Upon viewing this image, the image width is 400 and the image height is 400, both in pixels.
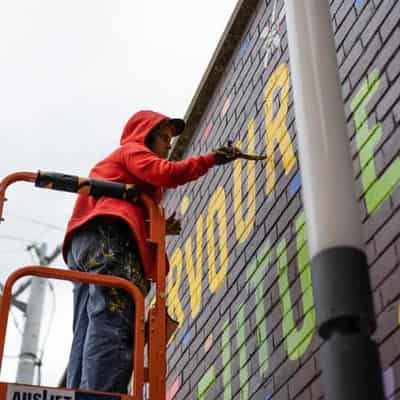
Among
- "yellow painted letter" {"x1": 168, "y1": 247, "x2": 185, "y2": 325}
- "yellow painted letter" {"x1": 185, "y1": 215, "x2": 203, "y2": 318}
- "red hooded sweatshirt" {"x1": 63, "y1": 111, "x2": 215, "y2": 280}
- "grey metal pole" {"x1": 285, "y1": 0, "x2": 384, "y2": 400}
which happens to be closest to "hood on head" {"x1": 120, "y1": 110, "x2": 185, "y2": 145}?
"red hooded sweatshirt" {"x1": 63, "y1": 111, "x2": 215, "y2": 280}

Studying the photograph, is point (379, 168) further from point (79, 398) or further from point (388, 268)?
point (79, 398)

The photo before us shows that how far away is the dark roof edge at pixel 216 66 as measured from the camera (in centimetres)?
602

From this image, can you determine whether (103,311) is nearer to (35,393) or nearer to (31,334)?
(35,393)

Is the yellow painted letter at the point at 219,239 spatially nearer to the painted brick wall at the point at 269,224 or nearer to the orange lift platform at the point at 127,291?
the painted brick wall at the point at 269,224

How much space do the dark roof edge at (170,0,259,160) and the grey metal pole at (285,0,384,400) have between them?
4072 mm

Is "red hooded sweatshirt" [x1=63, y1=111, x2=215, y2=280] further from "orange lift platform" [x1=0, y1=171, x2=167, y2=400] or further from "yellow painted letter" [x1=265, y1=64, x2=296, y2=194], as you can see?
"yellow painted letter" [x1=265, y1=64, x2=296, y2=194]

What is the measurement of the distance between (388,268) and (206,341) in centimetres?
230

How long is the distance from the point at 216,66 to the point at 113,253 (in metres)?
2.55

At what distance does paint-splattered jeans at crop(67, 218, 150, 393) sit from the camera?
3.86 metres

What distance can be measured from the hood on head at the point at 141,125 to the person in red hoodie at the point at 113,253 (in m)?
0.01

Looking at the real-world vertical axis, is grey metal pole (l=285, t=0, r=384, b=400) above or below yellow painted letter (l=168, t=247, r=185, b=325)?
below

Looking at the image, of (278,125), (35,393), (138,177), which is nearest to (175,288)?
(278,125)

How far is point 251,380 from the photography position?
465 centimetres

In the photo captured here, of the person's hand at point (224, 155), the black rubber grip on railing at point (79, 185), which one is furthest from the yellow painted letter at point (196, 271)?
the black rubber grip on railing at point (79, 185)
